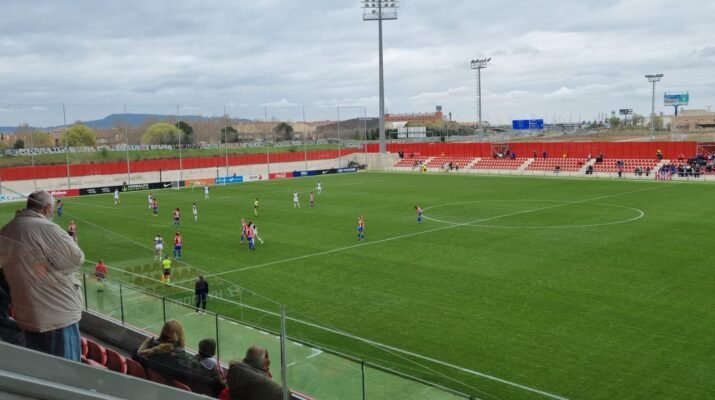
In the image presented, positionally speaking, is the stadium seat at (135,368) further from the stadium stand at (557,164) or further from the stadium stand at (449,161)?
the stadium stand at (449,161)

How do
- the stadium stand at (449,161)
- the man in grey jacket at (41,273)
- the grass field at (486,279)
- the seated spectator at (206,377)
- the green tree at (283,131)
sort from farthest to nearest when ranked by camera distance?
the green tree at (283,131) → the stadium stand at (449,161) → the grass field at (486,279) → the seated spectator at (206,377) → the man in grey jacket at (41,273)

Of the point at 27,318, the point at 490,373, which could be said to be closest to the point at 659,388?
the point at 490,373

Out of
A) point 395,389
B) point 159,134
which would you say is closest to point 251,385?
point 395,389

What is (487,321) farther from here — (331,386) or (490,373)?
(331,386)

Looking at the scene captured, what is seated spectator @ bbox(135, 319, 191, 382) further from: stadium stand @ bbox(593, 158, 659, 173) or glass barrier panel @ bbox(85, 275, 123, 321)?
stadium stand @ bbox(593, 158, 659, 173)

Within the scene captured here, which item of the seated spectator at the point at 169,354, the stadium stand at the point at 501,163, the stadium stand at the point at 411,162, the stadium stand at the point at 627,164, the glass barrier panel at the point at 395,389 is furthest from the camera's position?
the stadium stand at the point at 411,162

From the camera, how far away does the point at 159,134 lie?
9588cm

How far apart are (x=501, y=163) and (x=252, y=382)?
235 feet

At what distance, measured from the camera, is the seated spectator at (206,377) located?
5.50 meters

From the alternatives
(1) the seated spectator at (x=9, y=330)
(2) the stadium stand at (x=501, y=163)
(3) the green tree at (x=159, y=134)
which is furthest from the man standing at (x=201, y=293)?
(3) the green tree at (x=159, y=134)

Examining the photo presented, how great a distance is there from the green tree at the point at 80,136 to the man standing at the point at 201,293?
81333 mm

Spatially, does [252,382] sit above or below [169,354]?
below

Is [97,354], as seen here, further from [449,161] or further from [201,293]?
[449,161]

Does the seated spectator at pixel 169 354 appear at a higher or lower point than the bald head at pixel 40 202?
lower
